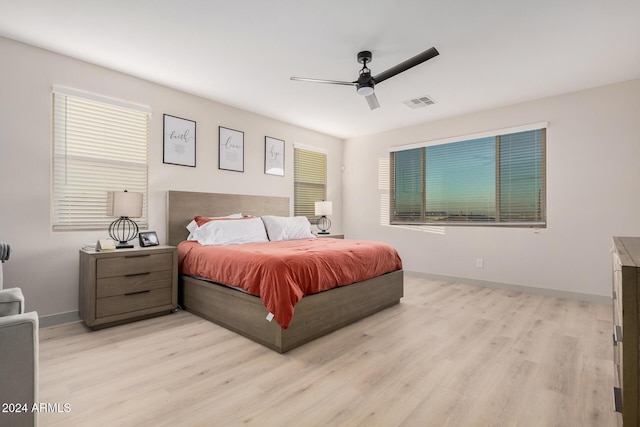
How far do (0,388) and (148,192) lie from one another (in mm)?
2767

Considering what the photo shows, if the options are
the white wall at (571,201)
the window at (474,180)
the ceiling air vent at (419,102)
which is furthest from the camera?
the window at (474,180)

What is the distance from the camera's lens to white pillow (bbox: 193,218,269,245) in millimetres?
3426

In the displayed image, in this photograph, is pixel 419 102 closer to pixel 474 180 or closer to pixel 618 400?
pixel 474 180

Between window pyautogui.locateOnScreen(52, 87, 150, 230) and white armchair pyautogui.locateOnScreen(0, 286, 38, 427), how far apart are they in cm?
230

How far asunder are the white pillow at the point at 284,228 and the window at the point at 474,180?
200 cm

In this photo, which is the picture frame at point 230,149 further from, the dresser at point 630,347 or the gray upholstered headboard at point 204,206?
the dresser at point 630,347

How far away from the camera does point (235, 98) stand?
4.09 meters

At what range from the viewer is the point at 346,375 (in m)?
2.04

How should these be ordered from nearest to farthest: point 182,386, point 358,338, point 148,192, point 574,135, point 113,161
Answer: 1. point 182,386
2. point 358,338
3. point 113,161
4. point 148,192
5. point 574,135

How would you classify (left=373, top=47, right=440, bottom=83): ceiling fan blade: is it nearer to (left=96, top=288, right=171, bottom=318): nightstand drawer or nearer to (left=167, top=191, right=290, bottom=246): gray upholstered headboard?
(left=167, top=191, right=290, bottom=246): gray upholstered headboard

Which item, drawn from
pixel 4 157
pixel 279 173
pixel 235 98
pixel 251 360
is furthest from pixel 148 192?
pixel 251 360

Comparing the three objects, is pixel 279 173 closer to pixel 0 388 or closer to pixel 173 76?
pixel 173 76

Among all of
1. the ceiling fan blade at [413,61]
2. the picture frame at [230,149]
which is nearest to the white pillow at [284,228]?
the picture frame at [230,149]

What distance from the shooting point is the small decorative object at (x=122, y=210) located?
2963 mm
